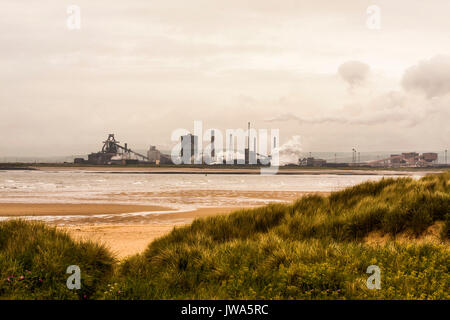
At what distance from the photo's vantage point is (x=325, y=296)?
5.59 m


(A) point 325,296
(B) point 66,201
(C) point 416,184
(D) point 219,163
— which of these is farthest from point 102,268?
(D) point 219,163

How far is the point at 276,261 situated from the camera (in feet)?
23.5

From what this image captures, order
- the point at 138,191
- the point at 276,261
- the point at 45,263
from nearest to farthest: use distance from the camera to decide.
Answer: the point at 45,263
the point at 276,261
the point at 138,191

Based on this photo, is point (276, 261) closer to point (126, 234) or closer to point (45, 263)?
point (45, 263)

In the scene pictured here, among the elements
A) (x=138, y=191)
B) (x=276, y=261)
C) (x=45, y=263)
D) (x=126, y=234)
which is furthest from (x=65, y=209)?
(x=276, y=261)

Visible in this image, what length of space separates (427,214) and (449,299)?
4846 millimetres

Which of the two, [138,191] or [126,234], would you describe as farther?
[138,191]

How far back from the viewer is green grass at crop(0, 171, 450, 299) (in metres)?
5.86

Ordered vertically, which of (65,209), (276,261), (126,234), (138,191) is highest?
(276,261)

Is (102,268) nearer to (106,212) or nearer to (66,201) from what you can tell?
(106,212)

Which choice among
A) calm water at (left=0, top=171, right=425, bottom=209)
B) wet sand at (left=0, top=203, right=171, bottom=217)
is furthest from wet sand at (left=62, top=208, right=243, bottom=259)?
calm water at (left=0, top=171, right=425, bottom=209)

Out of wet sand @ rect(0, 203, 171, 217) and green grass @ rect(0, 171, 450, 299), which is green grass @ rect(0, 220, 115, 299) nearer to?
→ green grass @ rect(0, 171, 450, 299)

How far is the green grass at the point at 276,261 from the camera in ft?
19.2
